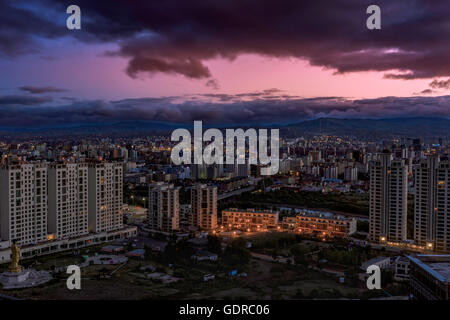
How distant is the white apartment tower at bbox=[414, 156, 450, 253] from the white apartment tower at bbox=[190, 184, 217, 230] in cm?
A: 325

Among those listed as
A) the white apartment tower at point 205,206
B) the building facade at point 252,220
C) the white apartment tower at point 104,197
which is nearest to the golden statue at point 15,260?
the white apartment tower at point 104,197

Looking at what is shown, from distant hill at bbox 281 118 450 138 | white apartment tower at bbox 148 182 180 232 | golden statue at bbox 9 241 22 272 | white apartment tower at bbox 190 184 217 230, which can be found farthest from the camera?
distant hill at bbox 281 118 450 138

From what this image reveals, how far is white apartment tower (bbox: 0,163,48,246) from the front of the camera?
5.57 metres

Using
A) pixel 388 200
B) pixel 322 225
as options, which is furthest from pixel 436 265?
pixel 322 225

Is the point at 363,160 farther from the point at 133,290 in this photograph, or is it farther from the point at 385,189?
the point at 133,290

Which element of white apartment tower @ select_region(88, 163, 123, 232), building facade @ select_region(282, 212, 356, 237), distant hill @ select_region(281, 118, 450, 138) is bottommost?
building facade @ select_region(282, 212, 356, 237)

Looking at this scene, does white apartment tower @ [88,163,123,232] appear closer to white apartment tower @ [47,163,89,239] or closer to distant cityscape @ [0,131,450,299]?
distant cityscape @ [0,131,450,299]

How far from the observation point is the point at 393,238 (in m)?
6.11

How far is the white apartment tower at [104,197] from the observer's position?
21.7 ft

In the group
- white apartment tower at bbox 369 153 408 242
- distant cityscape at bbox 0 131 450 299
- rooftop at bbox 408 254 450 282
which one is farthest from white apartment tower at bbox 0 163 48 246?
rooftop at bbox 408 254 450 282

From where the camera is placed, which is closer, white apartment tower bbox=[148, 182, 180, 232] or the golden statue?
the golden statue

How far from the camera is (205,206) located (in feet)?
23.7

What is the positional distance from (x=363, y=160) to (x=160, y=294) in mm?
13396

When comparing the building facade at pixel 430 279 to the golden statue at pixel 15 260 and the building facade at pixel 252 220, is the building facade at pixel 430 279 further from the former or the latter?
the building facade at pixel 252 220
